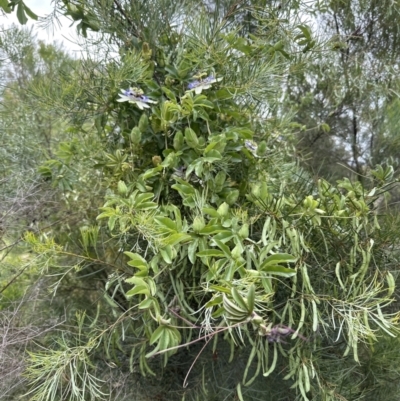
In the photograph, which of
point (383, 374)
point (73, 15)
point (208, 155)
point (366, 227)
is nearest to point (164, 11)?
point (73, 15)

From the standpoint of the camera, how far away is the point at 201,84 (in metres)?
0.60

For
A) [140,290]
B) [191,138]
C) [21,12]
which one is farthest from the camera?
[21,12]

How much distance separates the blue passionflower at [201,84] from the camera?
585 millimetres

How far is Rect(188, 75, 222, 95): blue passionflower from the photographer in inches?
23.0

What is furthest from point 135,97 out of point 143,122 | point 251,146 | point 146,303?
point 146,303

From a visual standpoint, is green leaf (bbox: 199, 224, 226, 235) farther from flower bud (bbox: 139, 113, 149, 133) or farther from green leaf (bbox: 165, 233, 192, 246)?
flower bud (bbox: 139, 113, 149, 133)

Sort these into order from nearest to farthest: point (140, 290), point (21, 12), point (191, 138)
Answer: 1. point (140, 290)
2. point (191, 138)
3. point (21, 12)

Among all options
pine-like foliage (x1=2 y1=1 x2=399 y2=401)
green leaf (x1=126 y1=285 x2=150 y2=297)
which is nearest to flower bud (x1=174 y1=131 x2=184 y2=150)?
pine-like foliage (x1=2 y1=1 x2=399 y2=401)

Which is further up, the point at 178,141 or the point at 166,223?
the point at 178,141

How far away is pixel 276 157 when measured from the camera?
28.7 inches

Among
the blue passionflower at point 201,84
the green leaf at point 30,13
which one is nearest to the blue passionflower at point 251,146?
the blue passionflower at point 201,84

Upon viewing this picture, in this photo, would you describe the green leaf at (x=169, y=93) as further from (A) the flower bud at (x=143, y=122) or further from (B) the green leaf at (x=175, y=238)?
(B) the green leaf at (x=175, y=238)

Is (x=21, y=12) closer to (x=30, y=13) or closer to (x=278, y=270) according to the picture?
(x=30, y=13)

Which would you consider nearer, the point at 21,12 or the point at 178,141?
the point at 178,141
